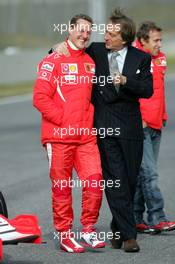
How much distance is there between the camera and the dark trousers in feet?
30.5

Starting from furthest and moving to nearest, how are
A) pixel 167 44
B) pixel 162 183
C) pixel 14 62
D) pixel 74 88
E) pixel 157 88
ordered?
pixel 167 44 → pixel 14 62 → pixel 162 183 → pixel 157 88 → pixel 74 88

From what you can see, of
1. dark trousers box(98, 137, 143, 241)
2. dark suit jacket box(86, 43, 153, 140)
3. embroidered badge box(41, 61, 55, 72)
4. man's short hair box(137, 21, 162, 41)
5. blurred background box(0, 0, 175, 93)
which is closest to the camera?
embroidered badge box(41, 61, 55, 72)

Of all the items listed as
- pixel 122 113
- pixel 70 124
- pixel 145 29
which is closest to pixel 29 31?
pixel 145 29

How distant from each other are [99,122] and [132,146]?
34 centimetres

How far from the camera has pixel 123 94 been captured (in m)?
9.17

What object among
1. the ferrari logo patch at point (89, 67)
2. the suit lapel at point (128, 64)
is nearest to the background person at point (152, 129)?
the suit lapel at point (128, 64)

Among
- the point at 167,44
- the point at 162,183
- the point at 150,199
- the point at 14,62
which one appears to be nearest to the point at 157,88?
the point at 150,199

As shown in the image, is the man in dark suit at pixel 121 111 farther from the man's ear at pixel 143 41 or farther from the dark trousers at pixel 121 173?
the man's ear at pixel 143 41

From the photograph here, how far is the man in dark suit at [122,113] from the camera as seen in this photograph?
30.0 feet

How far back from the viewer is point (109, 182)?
366 inches

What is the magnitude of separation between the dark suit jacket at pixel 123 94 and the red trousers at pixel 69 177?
26 cm

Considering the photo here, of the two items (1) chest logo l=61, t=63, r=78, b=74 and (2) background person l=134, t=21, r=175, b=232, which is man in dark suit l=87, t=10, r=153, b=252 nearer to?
(1) chest logo l=61, t=63, r=78, b=74

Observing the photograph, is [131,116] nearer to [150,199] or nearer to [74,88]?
[74,88]

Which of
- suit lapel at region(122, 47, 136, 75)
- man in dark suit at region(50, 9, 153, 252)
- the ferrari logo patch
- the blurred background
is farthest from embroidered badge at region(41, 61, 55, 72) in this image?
the blurred background
